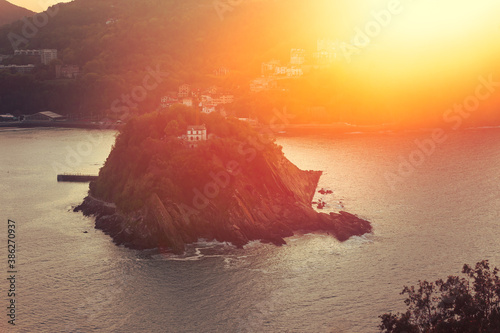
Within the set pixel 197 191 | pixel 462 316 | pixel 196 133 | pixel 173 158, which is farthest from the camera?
pixel 196 133

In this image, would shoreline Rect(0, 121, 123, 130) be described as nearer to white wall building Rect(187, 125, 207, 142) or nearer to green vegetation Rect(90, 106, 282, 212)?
green vegetation Rect(90, 106, 282, 212)

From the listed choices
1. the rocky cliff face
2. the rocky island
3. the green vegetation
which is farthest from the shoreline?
the rocky cliff face

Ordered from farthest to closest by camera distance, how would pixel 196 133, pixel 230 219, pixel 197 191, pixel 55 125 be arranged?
pixel 55 125 → pixel 196 133 → pixel 197 191 → pixel 230 219

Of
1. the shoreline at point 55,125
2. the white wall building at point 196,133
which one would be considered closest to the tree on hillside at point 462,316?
the white wall building at point 196,133

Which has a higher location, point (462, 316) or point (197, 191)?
point (197, 191)

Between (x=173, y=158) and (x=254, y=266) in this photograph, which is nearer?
(x=254, y=266)

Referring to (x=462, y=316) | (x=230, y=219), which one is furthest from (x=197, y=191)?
(x=462, y=316)

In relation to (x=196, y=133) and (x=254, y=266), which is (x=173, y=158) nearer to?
(x=196, y=133)

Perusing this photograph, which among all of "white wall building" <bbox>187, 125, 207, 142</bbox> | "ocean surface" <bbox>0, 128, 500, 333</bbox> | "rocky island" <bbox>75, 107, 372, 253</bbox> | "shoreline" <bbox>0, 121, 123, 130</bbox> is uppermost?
"shoreline" <bbox>0, 121, 123, 130</bbox>
